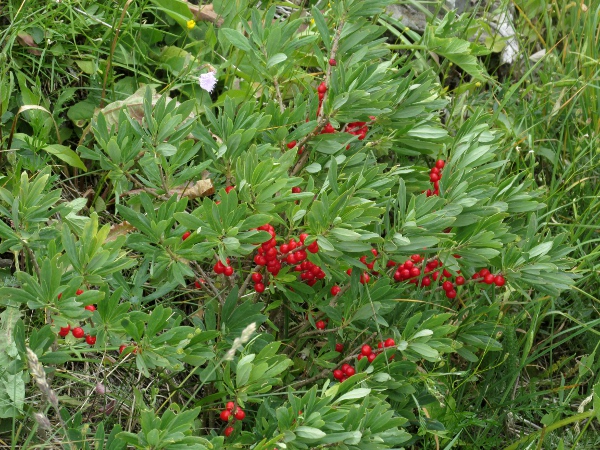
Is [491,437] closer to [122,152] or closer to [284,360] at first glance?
[284,360]

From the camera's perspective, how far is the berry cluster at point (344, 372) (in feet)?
7.46

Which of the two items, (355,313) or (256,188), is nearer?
(256,188)

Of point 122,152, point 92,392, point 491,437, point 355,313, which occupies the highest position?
point 122,152

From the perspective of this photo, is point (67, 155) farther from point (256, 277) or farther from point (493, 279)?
point (493, 279)

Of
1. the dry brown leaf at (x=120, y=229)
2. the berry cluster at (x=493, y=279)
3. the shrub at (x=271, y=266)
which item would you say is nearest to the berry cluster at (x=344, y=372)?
the shrub at (x=271, y=266)

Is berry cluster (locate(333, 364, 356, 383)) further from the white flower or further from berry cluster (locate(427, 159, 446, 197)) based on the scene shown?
the white flower

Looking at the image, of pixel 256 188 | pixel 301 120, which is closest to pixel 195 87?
pixel 301 120

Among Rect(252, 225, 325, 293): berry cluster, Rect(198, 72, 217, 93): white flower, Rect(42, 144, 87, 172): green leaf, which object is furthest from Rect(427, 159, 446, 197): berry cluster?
Rect(42, 144, 87, 172): green leaf

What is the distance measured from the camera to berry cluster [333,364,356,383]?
2273 mm

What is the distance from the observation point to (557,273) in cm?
242

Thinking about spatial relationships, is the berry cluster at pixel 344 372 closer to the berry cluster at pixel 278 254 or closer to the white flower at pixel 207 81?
the berry cluster at pixel 278 254

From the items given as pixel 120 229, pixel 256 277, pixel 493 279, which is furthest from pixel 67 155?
pixel 493 279

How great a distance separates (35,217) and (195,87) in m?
1.36

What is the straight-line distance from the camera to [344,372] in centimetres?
229
